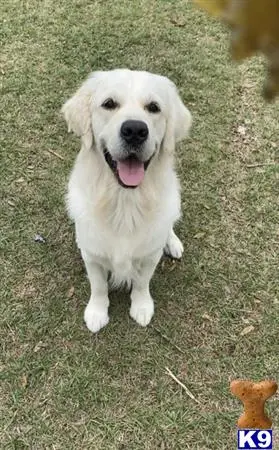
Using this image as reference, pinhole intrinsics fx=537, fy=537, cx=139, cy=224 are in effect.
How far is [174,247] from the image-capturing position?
2.73m

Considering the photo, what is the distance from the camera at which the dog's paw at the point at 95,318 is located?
2473 mm

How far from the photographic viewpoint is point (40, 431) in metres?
2.20

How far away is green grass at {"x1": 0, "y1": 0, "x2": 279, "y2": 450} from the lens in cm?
227

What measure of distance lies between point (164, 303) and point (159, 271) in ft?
0.62

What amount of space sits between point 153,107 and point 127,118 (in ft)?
0.60

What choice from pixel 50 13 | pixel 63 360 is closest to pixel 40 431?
pixel 63 360

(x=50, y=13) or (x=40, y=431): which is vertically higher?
(x=50, y=13)

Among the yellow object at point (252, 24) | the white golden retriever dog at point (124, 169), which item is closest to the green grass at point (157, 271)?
the white golden retriever dog at point (124, 169)

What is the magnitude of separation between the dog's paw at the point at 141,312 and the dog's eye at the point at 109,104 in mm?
A: 965

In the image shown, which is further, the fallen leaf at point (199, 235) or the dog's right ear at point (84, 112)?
the fallen leaf at point (199, 235)

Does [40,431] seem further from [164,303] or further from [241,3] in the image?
[241,3]

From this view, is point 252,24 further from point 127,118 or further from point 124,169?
point 124,169

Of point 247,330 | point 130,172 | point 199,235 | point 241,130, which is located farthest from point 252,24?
point 241,130

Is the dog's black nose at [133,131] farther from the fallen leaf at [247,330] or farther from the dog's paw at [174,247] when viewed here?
the fallen leaf at [247,330]
